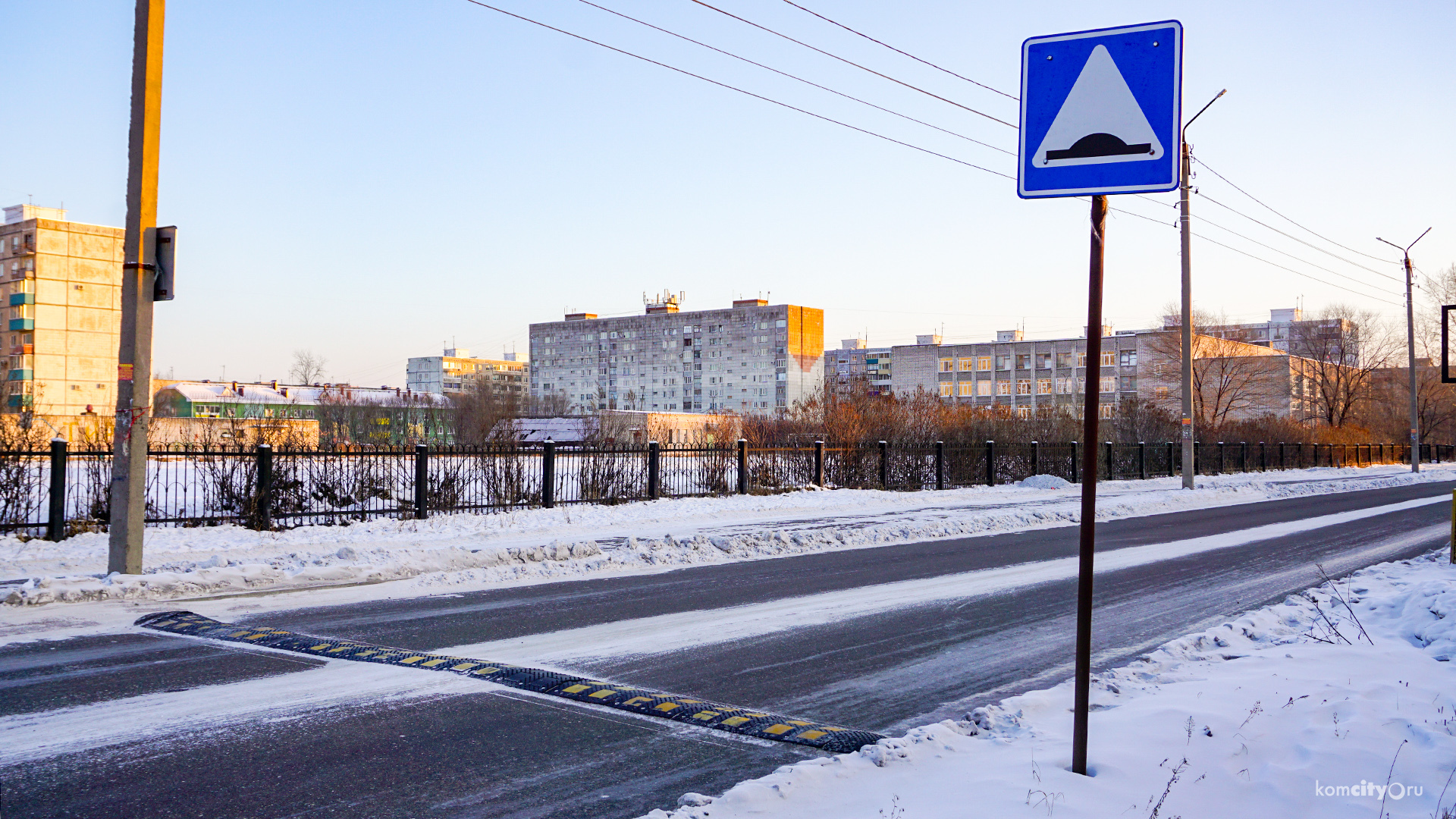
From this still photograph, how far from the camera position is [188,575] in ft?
32.1

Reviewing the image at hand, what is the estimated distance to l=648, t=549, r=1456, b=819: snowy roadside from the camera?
12.6 feet

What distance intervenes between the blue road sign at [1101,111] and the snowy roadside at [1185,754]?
2438 millimetres

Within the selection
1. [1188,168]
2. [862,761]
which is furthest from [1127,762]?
[1188,168]

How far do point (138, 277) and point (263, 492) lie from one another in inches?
240

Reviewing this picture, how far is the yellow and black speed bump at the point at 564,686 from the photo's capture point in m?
5.09

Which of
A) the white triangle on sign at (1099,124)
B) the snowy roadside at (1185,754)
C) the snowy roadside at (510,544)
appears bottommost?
the snowy roadside at (510,544)

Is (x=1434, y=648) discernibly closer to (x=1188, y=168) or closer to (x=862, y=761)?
(x=862, y=761)

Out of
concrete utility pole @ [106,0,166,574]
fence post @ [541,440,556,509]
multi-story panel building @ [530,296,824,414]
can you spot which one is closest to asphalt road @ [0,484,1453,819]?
concrete utility pole @ [106,0,166,574]

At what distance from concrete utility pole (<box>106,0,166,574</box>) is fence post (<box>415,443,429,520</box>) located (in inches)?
274

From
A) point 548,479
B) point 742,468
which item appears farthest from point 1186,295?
point 548,479

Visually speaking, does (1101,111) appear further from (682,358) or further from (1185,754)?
(682,358)

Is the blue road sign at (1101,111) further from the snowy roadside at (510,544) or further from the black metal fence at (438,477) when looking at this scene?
the black metal fence at (438,477)

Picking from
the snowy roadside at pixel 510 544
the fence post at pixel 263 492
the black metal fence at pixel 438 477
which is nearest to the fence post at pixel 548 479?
the black metal fence at pixel 438 477

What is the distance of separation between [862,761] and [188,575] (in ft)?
26.4
